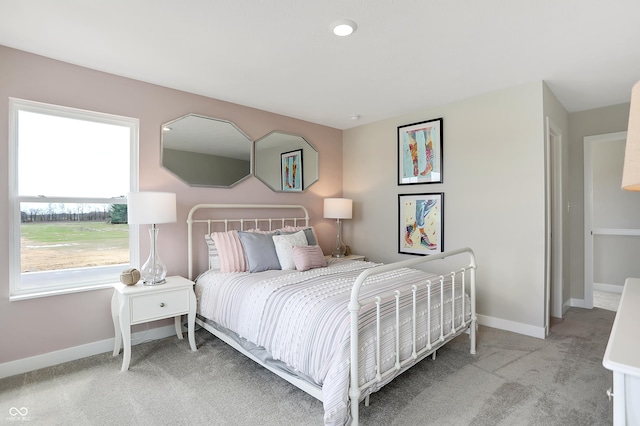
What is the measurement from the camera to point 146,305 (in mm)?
2588

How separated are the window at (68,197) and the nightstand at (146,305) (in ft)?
1.34

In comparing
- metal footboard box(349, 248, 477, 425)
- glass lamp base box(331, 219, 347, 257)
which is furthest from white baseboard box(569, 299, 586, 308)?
glass lamp base box(331, 219, 347, 257)

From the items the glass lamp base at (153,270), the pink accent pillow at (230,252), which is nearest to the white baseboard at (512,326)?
the pink accent pillow at (230,252)

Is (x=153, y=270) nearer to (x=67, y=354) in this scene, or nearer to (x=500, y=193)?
(x=67, y=354)

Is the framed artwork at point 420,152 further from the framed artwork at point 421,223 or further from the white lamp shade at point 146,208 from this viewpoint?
the white lamp shade at point 146,208

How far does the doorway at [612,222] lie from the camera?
14.8 feet

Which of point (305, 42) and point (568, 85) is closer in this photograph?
point (305, 42)

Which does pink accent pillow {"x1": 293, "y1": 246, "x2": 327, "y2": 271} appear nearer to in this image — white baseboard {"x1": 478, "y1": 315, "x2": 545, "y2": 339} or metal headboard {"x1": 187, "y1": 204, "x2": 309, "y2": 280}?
metal headboard {"x1": 187, "y1": 204, "x2": 309, "y2": 280}

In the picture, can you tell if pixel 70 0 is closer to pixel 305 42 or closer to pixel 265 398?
pixel 305 42

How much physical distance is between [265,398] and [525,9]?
2.91 m

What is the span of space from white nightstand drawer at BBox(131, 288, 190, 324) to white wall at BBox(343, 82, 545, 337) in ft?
9.29

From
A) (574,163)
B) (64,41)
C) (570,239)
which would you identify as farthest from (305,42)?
(570,239)

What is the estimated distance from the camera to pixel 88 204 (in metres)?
2.84

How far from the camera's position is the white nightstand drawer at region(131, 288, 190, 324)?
8.34 ft
